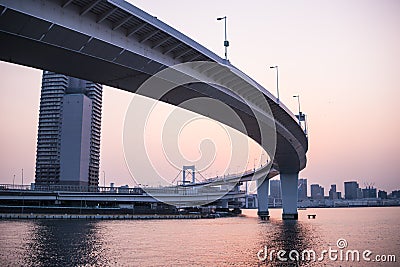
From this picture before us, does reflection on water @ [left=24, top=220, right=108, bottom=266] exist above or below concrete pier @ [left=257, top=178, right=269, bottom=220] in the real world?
below

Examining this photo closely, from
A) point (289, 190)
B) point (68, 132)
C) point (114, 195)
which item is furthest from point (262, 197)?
point (68, 132)

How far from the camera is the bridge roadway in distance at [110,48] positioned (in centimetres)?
2217

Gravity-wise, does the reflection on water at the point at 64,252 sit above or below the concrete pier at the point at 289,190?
below

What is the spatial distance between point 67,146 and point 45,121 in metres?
17.7

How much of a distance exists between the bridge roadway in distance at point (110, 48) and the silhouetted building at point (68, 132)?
136 meters

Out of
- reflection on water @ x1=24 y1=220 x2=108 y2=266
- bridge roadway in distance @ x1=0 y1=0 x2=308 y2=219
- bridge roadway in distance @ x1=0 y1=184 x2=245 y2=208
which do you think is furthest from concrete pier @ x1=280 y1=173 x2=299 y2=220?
reflection on water @ x1=24 y1=220 x2=108 y2=266

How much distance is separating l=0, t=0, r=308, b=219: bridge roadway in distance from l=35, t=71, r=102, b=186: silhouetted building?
13556 cm

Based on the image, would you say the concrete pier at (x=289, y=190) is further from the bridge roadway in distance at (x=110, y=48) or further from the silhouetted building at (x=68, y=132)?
the silhouetted building at (x=68, y=132)

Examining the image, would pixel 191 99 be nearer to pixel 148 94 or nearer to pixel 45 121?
pixel 148 94

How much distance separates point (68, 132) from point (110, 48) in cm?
15133

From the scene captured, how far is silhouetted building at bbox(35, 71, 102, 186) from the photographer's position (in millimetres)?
168375

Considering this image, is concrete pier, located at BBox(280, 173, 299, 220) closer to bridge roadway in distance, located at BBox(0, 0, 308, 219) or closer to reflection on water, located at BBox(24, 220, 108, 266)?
bridge roadway in distance, located at BBox(0, 0, 308, 219)

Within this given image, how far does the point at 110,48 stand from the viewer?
25703 mm

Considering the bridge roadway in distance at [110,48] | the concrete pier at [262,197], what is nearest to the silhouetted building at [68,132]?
the concrete pier at [262,197]
